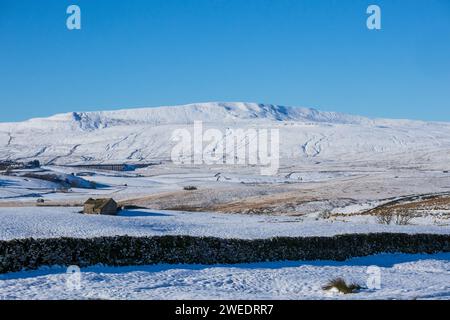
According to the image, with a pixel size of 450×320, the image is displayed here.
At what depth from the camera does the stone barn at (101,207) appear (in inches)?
1652

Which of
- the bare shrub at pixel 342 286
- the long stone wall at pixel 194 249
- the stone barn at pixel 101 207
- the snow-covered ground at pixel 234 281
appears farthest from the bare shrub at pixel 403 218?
the bare shrub at pixel 342 286

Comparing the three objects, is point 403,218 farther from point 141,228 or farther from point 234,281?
point 234,281

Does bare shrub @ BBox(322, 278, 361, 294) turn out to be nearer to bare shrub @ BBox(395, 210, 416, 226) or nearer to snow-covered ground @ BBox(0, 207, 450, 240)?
snow-covered ground @ BBox(0, 207, 450, 240)

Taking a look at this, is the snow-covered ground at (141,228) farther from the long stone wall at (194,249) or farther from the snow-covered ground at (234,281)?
the snow-covered ground at (234,281)

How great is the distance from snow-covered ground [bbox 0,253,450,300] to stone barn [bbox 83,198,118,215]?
15.6 m

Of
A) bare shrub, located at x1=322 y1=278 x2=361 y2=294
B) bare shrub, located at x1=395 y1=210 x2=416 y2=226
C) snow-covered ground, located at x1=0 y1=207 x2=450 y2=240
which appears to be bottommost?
bare shrub, located at x1=395 y1=210 x2=416 y2=226

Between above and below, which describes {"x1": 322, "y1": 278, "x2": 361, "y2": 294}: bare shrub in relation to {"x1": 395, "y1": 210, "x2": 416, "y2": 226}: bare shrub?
above

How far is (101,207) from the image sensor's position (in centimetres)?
4200

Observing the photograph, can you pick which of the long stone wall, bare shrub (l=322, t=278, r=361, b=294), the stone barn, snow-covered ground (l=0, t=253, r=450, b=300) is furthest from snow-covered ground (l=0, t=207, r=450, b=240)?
bare shrub (l=322, t=278, r=361, b=294)

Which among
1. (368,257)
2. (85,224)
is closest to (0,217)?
(85,224)

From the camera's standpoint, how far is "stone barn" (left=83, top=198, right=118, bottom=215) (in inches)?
1652

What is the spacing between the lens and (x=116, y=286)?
74.4 feet

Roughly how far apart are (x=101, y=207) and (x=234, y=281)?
19272 millimetres
